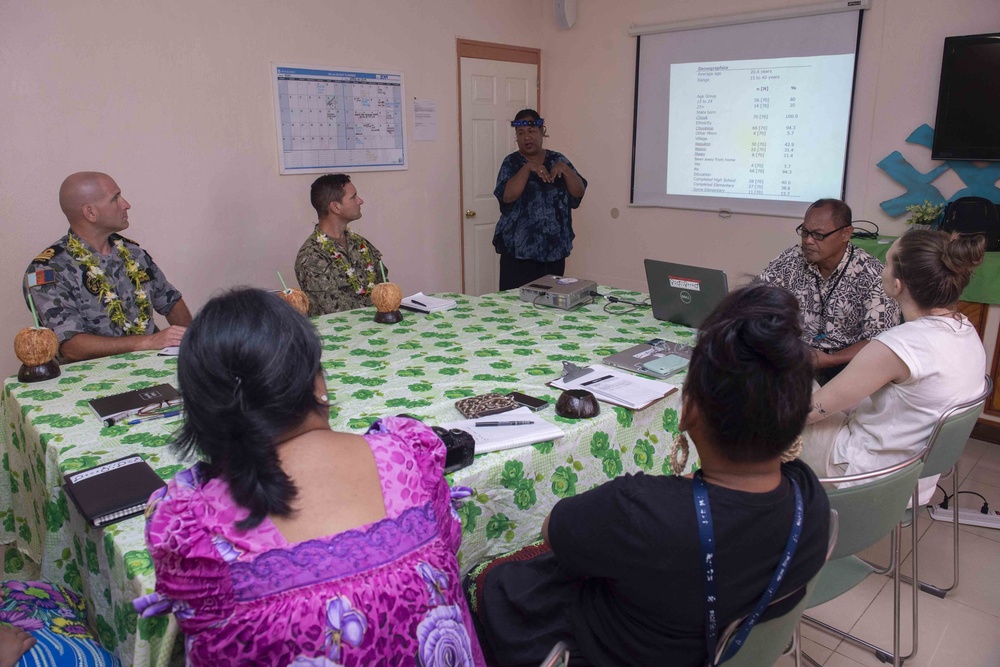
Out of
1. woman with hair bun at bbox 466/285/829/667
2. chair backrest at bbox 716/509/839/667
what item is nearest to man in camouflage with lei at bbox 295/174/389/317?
woman with hair bun at bbox 466/285/829/667

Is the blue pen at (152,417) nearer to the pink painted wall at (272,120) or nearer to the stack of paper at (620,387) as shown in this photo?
the stack of paper at (620,387)

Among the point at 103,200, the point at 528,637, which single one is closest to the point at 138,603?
the point at 528,637

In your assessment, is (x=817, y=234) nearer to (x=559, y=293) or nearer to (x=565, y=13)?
(x=559, y=293)

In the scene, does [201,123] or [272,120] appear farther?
→ [272,120]

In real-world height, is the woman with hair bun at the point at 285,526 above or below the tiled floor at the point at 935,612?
above

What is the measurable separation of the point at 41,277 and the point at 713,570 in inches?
94.3

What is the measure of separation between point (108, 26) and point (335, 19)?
4.18 ft

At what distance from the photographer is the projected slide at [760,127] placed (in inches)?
162

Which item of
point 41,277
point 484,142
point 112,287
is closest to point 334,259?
point 112,287

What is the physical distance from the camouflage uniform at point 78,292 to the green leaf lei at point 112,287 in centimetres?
1

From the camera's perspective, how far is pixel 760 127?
14.4 feet

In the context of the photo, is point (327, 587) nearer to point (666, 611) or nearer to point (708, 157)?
point (666, 611)

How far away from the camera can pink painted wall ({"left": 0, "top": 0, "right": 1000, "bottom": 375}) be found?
3.18 m

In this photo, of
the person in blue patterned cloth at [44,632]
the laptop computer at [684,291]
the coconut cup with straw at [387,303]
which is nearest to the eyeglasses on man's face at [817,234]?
the laptop computer at [684,291]
